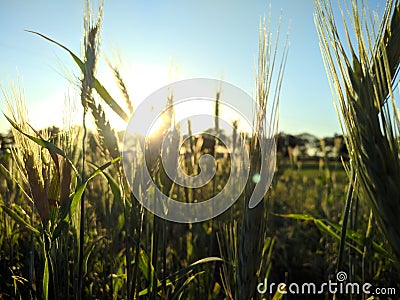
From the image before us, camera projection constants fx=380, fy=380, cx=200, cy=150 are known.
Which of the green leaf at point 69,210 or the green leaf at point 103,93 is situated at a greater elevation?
the green leaf at point 103,93

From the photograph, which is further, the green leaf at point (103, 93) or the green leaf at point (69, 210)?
the green leaf at point (103, 93)

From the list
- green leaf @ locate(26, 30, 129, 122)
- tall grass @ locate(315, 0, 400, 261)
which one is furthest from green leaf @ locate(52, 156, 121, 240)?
tall grass @ locate(315, 0, 400, 261)

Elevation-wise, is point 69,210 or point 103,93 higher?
point 103,93

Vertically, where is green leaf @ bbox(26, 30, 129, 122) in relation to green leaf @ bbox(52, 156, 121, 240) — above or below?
above

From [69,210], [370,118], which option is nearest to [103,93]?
[69,210]

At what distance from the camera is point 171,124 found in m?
0.99

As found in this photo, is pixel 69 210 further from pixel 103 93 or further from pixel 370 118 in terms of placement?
pixel 370 118

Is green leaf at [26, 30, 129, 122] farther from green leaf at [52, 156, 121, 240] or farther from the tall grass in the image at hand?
the tall grass

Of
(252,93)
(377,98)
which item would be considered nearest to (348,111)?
(377,98)

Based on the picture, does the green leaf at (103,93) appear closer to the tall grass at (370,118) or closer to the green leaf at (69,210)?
the green leaf at (69,210)

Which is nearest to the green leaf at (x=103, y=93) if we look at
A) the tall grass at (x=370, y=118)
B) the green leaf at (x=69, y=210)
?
the green leaf at (x=69, y=210)

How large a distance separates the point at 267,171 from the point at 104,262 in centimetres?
119

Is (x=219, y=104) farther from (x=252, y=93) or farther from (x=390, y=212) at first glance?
(x=390, y=212)

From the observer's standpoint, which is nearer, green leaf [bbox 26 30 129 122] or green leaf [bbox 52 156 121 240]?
green leaf [bbox 52 156 121 240]
